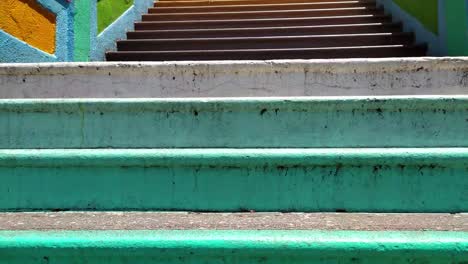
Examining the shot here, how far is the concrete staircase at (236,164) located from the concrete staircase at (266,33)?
1.56 meters

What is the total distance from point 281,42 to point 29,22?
1.94 m

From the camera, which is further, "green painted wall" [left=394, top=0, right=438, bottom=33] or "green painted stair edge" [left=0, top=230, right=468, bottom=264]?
"green painted wall" [left=394, top=0, right=438, bottom=33]

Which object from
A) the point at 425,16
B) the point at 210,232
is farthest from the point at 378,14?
the point at 210,232

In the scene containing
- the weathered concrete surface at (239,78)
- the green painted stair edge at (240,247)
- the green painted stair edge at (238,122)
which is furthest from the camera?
the weathered concrete surface at (239,78)

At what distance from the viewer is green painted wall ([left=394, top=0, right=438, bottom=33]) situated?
4.10 m

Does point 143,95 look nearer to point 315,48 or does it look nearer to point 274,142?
point 274,142

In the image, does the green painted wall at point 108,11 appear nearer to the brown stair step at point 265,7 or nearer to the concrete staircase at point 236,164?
the brown stair step at point 265,7

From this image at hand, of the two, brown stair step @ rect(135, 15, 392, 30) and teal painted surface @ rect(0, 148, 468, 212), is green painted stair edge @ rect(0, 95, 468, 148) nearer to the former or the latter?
teal painted surface @ rect(0, 148, 468, 212)

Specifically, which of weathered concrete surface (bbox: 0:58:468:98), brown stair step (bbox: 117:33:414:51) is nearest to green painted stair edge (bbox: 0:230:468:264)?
weathered concrete surface (bbox: 0:58:468:98)

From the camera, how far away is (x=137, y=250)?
1.56 m

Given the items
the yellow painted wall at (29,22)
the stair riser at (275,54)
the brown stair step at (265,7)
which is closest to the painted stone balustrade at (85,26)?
the yellow painted wall at (29,22)

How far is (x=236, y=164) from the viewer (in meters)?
1.93

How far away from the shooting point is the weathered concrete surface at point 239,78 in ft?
8.23

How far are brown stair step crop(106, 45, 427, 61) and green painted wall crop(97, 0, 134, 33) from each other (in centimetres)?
49
